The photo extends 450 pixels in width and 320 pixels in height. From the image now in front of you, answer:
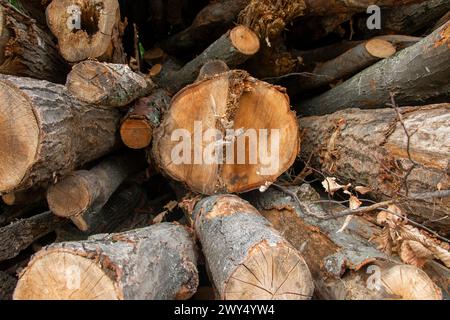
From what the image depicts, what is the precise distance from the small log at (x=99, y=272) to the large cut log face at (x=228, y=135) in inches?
25.6

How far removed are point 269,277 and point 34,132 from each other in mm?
1159

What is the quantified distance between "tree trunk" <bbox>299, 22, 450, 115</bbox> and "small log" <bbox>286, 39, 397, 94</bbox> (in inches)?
10.1

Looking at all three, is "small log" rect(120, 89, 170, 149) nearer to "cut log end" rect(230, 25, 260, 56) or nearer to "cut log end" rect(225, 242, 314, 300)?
"cut log end" rect(230, 25, 260, 56)

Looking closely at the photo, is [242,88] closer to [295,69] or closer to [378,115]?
[378,115]

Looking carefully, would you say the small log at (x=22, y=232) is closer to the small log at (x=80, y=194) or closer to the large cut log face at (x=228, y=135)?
the small log at (x=80, y=194)

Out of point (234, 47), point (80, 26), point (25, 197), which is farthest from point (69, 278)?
point (234, 47)

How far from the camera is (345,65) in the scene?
3102 mm

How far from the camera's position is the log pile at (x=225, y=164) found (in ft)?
4.80

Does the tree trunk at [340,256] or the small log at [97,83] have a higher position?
the small log at [97,83]

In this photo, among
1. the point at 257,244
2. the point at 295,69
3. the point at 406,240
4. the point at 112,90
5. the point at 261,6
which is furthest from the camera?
the point at 295,69

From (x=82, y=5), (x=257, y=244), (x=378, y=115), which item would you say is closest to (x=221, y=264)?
(x=257, y=244)

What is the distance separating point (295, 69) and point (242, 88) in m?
1.58

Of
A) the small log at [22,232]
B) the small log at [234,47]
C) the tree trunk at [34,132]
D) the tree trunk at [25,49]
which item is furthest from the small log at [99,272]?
the small log at [234,47]
